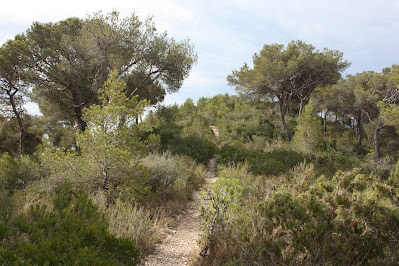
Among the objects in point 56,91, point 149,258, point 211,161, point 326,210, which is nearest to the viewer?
point 326,210

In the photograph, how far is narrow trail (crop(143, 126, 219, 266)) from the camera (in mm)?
3566

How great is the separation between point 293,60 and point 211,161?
404 inches

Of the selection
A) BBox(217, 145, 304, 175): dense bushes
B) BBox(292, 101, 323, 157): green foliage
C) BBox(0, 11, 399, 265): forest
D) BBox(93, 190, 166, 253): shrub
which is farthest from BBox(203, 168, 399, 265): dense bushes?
BBox(292, 101, 323, 157): green foliage

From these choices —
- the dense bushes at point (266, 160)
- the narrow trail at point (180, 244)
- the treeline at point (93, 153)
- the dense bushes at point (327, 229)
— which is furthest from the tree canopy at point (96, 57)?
the dense bushes at point (327, 229)

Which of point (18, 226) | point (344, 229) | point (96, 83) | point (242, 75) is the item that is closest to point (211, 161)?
point (96, 83)

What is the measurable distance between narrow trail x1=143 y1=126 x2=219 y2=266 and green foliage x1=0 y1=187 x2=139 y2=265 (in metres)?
1.25

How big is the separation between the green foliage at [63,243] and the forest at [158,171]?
0.01 m

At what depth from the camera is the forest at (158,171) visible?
2.76m

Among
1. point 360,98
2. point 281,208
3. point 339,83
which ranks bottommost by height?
point 281,208

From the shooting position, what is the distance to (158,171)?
7.09 m

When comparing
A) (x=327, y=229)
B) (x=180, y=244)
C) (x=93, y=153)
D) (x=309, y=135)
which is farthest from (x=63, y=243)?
(x=309, y=135)

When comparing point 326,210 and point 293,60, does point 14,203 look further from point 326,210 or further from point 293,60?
point 293,60

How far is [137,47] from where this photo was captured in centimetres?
1280

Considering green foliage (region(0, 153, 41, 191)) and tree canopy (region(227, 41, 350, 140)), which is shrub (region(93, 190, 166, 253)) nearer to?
green foliage (region(0, 153, 41, 191))
